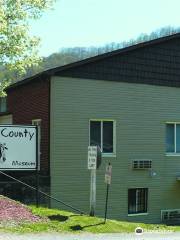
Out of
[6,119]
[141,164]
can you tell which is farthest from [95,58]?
[6,119]

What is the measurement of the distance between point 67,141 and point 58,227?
25.6ft

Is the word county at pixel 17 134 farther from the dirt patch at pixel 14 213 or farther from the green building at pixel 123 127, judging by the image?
the green building at pixel 123 127

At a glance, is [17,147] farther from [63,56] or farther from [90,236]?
[63,56]

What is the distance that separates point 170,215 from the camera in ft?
75.9

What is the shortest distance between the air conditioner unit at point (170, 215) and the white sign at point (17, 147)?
8064 mm

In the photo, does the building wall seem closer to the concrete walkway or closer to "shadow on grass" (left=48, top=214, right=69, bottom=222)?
"shadow on grass" (left=48, top=214, right=69, bottom=222)

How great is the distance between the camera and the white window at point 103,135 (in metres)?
21.4

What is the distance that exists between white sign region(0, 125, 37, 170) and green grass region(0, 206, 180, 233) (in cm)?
213

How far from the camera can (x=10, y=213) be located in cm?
1388

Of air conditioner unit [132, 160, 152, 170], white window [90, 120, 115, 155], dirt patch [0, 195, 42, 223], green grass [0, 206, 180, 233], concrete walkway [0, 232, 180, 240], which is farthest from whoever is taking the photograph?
air conditioner unit [132, 160, 152, 170]

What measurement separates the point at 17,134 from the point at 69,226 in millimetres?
4479

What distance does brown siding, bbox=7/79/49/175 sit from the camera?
20562 millimetres

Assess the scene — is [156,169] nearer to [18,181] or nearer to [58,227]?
[18,181]

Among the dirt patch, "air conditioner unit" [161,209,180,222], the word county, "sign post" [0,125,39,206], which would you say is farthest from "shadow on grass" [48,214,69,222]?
"air conditioner unit" [161,209,180,222]
